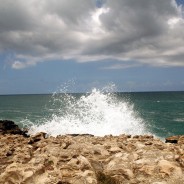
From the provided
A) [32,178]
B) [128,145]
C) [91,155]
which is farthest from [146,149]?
[32,178]

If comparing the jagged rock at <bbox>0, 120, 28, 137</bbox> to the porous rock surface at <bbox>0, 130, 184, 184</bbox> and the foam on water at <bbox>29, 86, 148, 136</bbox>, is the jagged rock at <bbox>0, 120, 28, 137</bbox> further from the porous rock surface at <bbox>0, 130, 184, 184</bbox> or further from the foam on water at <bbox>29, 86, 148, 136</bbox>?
the porous rock surface at <bbox>0, 130, 184, 184</bbox>

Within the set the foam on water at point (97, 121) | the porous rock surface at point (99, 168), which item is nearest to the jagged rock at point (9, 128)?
the foam on water at point (97, 121)

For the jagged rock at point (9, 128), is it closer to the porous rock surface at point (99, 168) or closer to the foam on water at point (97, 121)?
the foam on water at point (97, 121)

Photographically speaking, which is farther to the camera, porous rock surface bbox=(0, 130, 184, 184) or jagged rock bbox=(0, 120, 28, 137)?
jagged rock bbox=(0, 120, 28, 137)

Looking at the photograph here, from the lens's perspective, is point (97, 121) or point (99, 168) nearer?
point (99, 168)

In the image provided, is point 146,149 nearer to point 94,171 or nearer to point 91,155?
point 91,155

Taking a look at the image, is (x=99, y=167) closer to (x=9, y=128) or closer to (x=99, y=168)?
(x=99, y=168)

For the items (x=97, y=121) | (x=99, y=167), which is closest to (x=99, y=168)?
(x=99, y=167)

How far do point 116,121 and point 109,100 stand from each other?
14.6 feet

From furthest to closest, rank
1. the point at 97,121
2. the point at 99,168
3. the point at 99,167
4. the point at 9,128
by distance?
1. the point at 97,121
2. the point at 9,128
3. the point at 99,167
4. the point at 99,168

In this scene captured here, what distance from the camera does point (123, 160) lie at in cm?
1101

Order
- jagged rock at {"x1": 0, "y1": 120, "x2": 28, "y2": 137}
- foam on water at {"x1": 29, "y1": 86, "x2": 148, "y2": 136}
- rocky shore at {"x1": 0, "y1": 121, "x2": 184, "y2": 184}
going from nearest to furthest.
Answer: rocky shore at {"x1": 0, "y1": 121, "x2": 184, "y2": 184}, jagged rock at {"x1": 0, "y1": 120, "x2": 28, "y2": 137}, foam on water at {"x1": 29, "y1": 86, "x2": 148, "y2": 136}

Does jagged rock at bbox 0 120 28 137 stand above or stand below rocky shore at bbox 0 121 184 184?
below

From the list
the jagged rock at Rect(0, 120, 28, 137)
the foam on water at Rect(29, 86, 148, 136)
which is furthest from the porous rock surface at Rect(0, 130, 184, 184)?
the foam on water at Rect(29, 86, 148, 136)
